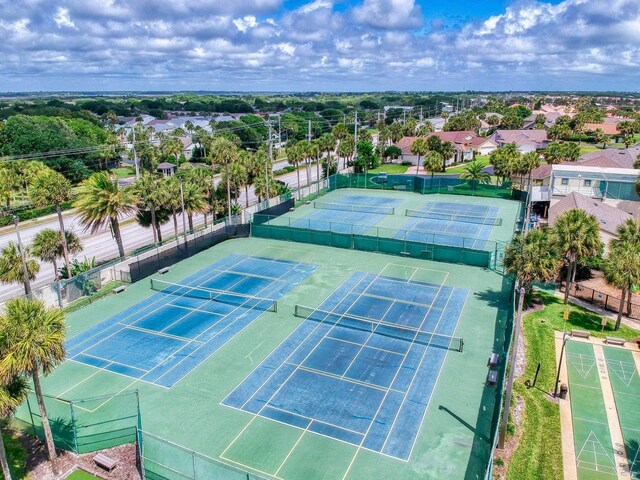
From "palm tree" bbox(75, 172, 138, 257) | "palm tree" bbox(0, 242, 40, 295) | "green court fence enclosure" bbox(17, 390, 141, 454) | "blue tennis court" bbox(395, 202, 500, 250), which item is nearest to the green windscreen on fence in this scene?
"blue tennis court" bbox(395, 202, 500, 250)

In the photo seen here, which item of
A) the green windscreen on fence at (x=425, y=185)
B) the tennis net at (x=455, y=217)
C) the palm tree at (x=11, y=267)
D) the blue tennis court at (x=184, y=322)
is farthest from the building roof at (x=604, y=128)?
the palm tree at (x=11, y=267)

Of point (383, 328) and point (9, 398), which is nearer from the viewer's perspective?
point (9, 398)

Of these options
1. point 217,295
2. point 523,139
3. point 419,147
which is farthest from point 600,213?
point 523,139

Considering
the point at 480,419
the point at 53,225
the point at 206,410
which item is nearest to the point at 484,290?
the point at 480,419

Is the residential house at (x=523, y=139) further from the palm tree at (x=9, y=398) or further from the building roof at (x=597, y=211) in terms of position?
the palm tree at (x=9, y=398)

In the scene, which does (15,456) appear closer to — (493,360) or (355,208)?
(493,360)

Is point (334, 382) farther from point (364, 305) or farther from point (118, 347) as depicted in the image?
point (118, 347)
